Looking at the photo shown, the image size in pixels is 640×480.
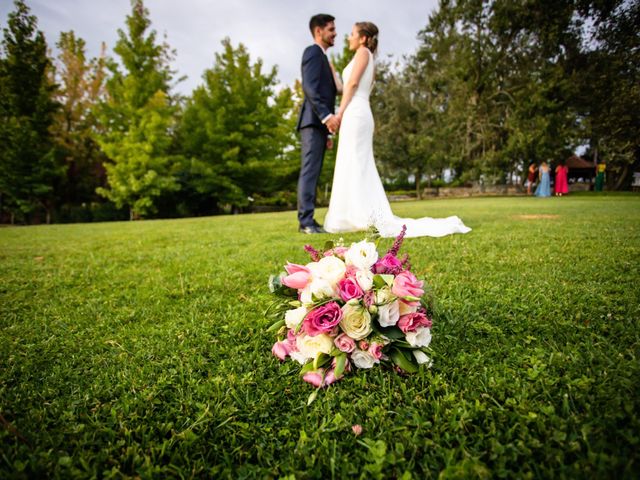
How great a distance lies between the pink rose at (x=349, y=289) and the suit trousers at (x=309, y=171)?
14.6 ft

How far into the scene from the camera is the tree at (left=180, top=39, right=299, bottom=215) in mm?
19531

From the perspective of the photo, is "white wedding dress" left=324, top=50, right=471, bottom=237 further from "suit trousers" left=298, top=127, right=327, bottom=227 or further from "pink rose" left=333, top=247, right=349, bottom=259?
"pink rose" left=333, top=247, right=349, bottom=259

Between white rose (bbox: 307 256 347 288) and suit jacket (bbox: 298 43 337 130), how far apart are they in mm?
4665

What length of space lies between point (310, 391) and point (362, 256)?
0.62 metres

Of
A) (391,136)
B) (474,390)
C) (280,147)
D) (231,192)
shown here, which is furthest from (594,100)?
(474,390)

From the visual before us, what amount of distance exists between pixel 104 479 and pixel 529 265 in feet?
11.3

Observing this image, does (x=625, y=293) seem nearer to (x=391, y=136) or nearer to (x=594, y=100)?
(x=391, y=136)

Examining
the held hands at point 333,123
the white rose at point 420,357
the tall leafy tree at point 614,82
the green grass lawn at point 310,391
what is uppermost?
the tall leafy tree at point 614,82

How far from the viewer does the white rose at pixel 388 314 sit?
1.33m

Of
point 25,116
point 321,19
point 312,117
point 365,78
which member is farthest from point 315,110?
point 25,116

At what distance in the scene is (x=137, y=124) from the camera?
19.0 metres

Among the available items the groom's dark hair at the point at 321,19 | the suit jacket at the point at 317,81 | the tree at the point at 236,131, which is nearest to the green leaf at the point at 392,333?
the suit jacket at the point at 317,81

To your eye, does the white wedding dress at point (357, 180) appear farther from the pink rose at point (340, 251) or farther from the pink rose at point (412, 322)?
the pink rose at point (412, 322)

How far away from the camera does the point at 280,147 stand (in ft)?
68.8
